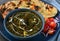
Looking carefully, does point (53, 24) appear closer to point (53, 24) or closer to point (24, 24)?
point (53, 24)

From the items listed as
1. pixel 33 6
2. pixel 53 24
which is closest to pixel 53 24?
pixel 53 24

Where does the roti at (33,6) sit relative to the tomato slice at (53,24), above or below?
above

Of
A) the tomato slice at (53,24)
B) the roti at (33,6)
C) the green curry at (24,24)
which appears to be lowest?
the tomato slice at (53,24)

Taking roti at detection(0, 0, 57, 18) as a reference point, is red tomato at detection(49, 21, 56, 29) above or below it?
below

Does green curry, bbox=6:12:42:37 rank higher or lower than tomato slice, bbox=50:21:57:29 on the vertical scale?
higher

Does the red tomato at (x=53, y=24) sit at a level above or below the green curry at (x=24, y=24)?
below

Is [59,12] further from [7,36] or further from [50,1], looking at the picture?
[7,36]

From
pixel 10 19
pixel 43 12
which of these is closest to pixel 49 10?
pixel 43 12

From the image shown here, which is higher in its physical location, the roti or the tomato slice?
the roti

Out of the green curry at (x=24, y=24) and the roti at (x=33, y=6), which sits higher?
the roti at (x=33, y=6)

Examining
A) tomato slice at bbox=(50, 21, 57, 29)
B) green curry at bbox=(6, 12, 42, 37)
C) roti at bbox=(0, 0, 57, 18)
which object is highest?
roti at bbox=(0, 0, 57, 18)

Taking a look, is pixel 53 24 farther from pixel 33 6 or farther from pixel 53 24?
pixel 33 6
